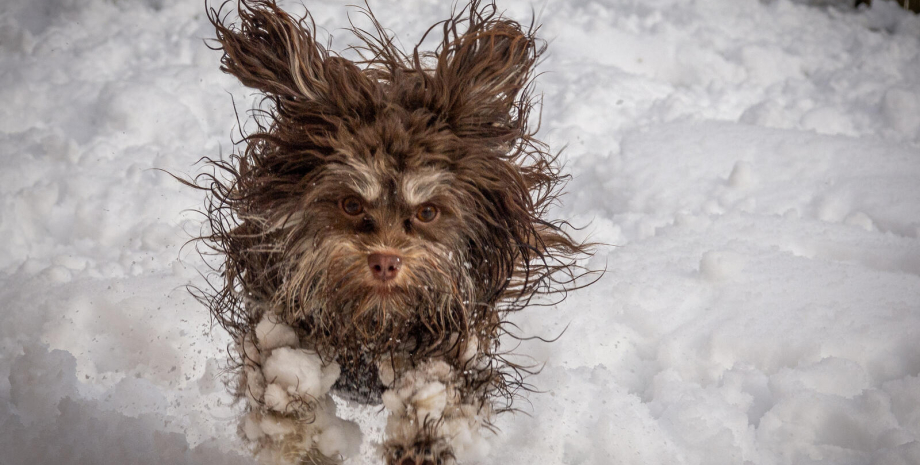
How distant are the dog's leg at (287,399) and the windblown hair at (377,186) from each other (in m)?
0.06

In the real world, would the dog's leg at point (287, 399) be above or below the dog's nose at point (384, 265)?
below

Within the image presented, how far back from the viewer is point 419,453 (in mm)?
2133

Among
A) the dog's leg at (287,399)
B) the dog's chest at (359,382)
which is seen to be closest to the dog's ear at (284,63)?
the dog's leg at (287,399)

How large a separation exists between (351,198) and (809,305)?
2.25m

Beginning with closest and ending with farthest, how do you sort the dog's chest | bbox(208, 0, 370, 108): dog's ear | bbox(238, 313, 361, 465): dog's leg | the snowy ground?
bbox(208, 0, 370, 108): dog's ear, bbox(238, 313, 361, 465): dog's leg, the dog's chest, the snowy ground

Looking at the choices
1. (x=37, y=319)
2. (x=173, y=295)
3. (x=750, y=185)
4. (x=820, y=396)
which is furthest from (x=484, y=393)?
(x=750, y=185)

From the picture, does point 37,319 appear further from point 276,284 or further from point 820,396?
point 820,396

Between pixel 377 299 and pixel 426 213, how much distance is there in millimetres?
265

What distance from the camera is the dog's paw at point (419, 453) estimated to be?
213 centimetres

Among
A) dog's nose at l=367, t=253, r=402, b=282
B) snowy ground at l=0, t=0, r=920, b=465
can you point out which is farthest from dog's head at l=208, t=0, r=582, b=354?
snowy ground at l=0, t=0, r=920, b=465

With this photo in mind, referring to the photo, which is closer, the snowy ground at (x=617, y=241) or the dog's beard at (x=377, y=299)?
the dog's beard at (x=377, y=299)

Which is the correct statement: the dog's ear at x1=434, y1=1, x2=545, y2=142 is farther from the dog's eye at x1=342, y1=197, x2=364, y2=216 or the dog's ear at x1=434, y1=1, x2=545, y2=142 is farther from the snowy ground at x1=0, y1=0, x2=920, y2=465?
the snowy ground at x1=0, y1=0, x2=920, y2=465

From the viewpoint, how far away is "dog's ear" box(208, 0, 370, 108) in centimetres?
200

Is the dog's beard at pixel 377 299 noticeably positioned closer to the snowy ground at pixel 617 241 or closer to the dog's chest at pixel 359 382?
the dog's chest at pixel 359 382
